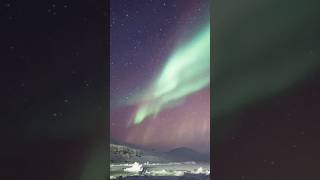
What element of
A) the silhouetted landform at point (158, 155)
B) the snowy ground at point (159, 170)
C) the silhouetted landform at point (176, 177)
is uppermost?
the silhouetted landform at point (158, 155)

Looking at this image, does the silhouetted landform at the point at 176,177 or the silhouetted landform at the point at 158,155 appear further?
the silhouetted landform at the point at 158,155

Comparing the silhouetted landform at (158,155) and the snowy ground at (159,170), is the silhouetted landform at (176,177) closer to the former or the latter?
the snowy ground at (159,170)

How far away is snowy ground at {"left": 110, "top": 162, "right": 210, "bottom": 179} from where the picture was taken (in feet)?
7.14

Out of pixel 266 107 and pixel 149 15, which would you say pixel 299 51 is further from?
pixel 149 15

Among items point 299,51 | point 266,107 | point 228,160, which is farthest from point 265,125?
point 299,51

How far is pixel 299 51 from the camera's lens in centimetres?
154

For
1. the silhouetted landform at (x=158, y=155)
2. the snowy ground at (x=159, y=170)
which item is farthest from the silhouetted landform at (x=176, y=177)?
the silhouetted landform at (x=158, y=155)

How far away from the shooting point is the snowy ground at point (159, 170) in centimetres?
218

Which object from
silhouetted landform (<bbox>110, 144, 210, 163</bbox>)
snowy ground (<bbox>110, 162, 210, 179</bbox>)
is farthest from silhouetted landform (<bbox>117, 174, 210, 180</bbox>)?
silhouetted landform (<bbox>110, 144, 210, 163</bbox>)

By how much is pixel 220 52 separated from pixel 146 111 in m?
0.78

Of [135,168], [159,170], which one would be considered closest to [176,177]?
[159,170]

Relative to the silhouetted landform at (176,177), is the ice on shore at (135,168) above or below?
above

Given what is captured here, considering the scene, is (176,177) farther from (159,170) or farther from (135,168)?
(135,168)

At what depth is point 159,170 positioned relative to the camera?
2.21 meters
